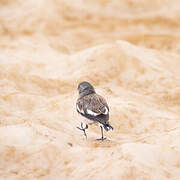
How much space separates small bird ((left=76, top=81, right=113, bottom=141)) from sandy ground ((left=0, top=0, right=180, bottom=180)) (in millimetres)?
476

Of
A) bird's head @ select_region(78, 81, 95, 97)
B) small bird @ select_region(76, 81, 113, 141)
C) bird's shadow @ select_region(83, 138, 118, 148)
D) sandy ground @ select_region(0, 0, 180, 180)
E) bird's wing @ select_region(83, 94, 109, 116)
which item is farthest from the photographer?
bird's head @ select_region(78, 81, 95, 97)

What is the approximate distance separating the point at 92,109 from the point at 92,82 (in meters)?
4.32

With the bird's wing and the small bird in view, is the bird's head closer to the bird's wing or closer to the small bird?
the small bird

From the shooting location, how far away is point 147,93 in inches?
550

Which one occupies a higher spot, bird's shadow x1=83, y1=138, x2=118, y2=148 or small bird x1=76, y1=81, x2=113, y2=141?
small bird x1=76, y1=81, x2=113, y2=141

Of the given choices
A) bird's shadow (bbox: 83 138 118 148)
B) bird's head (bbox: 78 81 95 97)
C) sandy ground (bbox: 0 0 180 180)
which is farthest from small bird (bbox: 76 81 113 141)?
sandy ground (bbox: 0 0 180 180)

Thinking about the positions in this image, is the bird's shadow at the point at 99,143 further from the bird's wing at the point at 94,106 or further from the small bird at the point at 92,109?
the bird's wing at the point at 94,106

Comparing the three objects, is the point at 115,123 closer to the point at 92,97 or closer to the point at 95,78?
the point at 92,97

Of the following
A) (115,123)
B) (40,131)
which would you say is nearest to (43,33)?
(115,123)

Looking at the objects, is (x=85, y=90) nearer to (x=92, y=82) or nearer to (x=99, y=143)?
(x=99, y=143)

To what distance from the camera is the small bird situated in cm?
964

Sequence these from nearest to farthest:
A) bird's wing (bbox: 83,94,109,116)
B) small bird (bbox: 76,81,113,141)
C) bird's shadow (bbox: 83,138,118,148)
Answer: small bird (bbox: 76,81,113,141)
bird's wing (bbox: 83,94,109,116)
bird's shadow (bbox: 83,138,118,148)

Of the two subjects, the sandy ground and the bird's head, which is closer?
the sandy ground

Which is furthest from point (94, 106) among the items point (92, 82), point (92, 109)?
point (92, 82)
